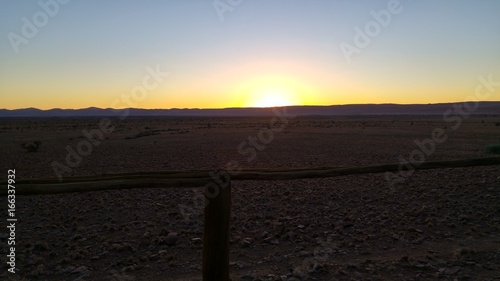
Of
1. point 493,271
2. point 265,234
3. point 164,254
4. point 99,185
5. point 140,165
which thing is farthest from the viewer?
point 140,165

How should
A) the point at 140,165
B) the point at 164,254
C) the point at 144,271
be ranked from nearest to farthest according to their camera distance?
the point at 144,271
the point at 164,254
the point at 140,165

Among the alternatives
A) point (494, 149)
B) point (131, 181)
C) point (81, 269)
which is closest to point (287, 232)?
point (81, 269)

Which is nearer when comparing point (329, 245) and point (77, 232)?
point (329, 245)

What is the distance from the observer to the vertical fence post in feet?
7.92

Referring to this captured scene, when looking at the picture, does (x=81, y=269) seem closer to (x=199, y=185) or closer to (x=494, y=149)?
(x=199, y=185)

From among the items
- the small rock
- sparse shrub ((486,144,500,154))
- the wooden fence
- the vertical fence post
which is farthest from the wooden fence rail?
sparse shrub ((486,144,500,154))

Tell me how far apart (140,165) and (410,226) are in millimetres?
12143

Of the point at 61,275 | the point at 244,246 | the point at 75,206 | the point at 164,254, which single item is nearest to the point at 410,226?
the point at 244,246

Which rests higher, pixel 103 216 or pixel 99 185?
pixel 99 185

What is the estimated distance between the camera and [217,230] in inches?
97.8

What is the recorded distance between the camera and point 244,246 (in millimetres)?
6078

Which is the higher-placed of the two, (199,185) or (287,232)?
(199,185)

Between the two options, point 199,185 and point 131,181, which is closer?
point 199,185

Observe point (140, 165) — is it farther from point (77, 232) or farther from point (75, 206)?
point (77, 232)
